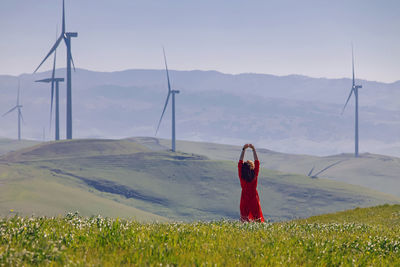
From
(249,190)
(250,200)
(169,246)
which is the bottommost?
(250,200)

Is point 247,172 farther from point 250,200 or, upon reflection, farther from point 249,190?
point 250,200

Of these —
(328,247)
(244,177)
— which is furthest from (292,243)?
(244,177)

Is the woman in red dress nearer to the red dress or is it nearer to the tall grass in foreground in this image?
the red dress

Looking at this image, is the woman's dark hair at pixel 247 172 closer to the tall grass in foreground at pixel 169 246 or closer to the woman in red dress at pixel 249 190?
the woman in red dress at pixel 249 190

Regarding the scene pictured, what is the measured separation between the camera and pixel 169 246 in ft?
38.2

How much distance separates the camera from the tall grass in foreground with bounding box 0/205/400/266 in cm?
1057

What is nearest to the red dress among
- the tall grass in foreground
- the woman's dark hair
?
the woman's dark hair

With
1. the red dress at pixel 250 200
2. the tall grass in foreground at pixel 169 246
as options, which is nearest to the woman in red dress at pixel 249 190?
the red dress at pixel 250 200

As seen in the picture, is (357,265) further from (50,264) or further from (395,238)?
(50,264)

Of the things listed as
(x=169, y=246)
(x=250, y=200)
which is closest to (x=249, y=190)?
(x=250, y=200)

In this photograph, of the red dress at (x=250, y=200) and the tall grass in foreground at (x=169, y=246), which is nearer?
the tall grass in foreground at (x=169, y=246)

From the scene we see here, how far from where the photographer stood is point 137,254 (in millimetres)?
10828

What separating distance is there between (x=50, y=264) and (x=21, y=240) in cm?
187

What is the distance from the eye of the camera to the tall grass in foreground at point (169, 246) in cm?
1057
